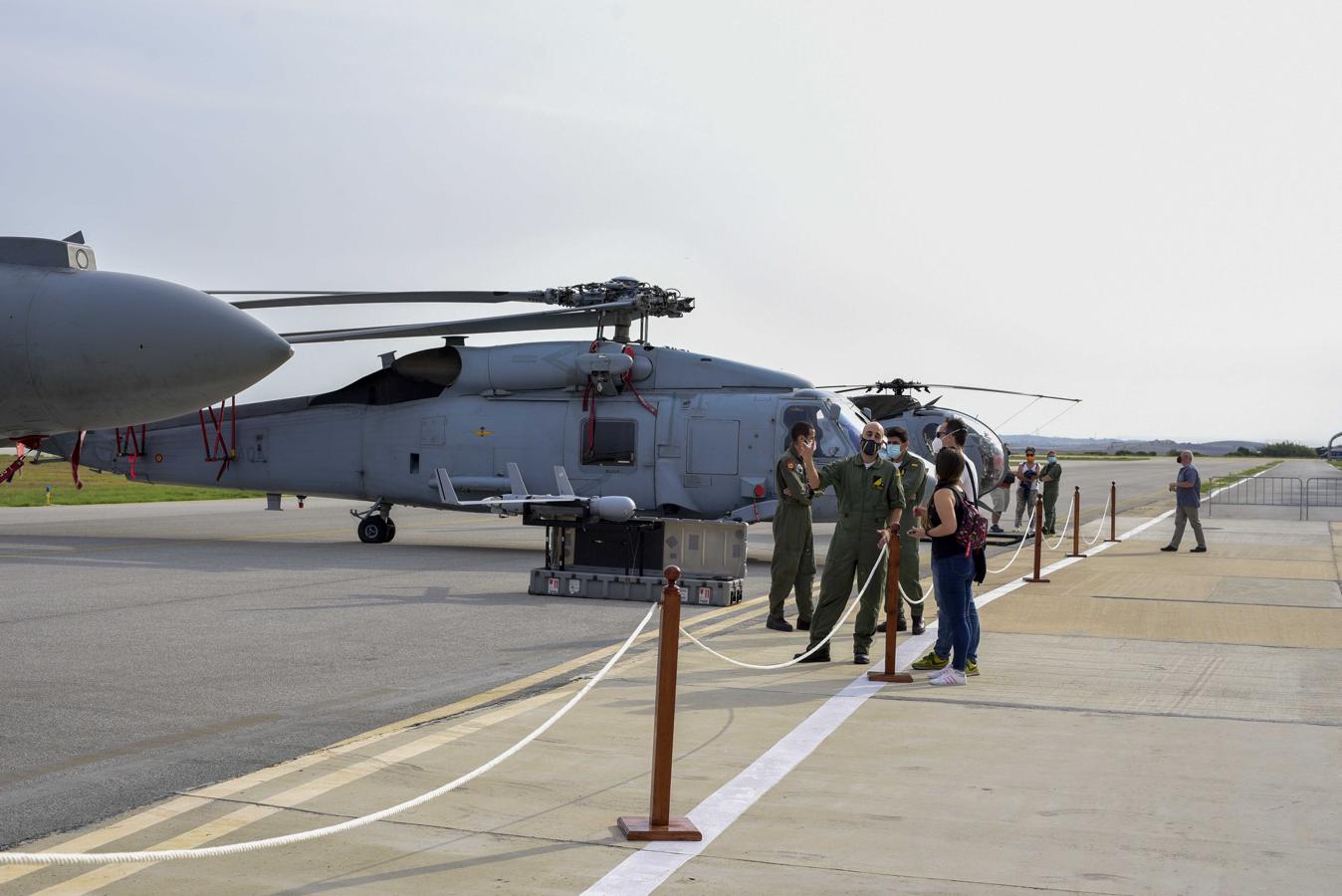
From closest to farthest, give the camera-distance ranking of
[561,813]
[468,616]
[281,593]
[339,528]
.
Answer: [561,813]
[468,616]
[281,593]
[339,528]

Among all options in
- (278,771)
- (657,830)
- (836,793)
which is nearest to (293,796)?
(278,771)

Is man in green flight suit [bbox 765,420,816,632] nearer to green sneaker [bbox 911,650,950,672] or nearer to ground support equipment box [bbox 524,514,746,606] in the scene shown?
green sneaker [bbox 911,650,950,672]

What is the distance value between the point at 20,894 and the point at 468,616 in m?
7.49

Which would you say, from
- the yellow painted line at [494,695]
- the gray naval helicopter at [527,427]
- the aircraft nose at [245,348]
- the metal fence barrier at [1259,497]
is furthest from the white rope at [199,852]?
the metal fence barrier at [1259,497]

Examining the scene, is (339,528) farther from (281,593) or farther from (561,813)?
(561,813)

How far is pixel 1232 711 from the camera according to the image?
7.79m

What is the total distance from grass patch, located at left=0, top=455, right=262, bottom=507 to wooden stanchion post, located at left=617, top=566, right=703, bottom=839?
920 inches

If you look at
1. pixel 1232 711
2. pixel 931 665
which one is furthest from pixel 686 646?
pixel 1232 711

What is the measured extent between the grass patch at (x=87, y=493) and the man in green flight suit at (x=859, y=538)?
2007 centimetres

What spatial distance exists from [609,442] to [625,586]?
5217 mm

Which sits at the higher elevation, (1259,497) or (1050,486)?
(1050,486)

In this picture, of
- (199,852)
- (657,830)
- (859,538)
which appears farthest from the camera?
(859,538)

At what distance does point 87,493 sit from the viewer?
3375 centimetres

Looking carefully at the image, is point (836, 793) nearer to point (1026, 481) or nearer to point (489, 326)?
point (489, 326)
